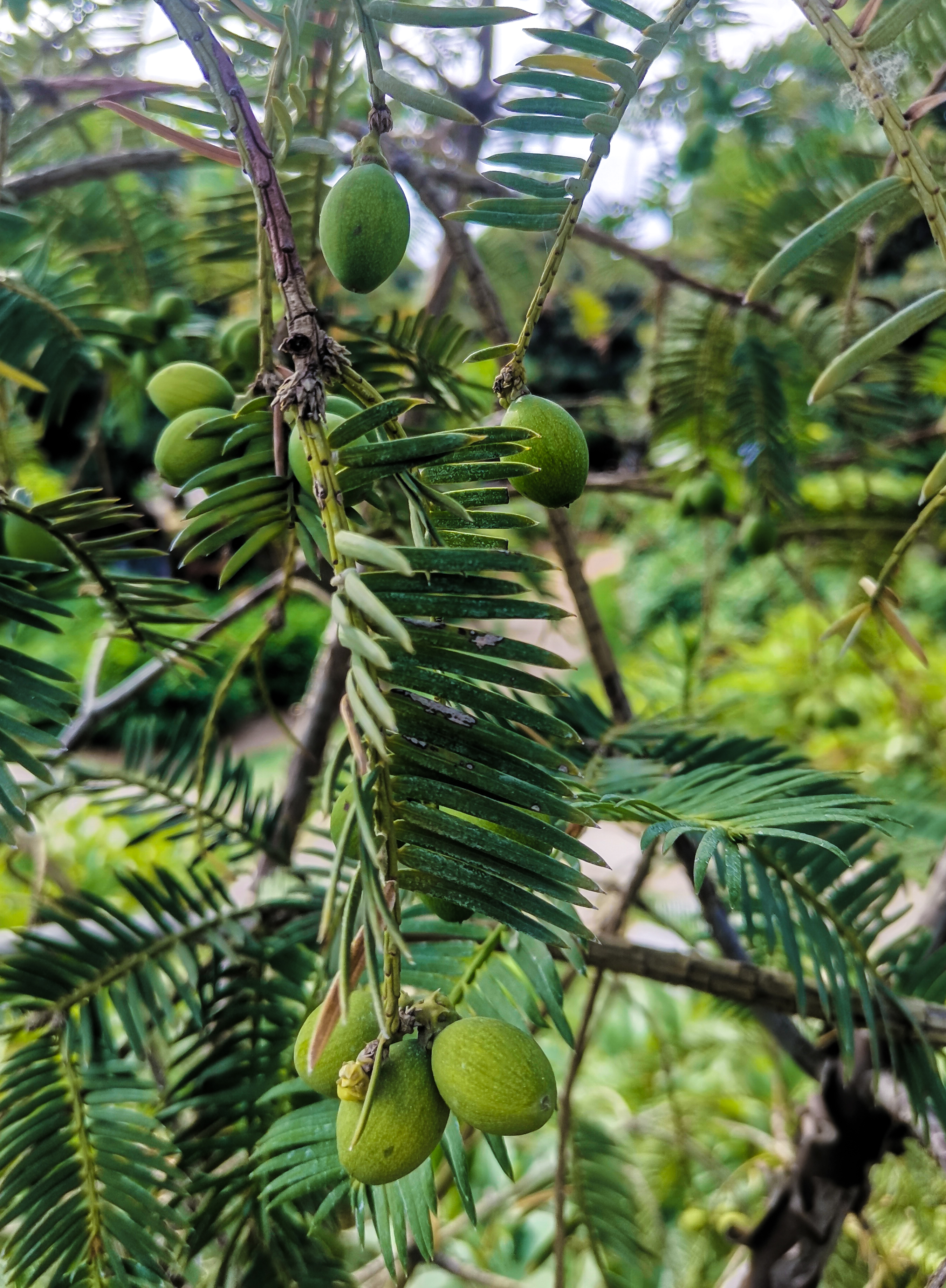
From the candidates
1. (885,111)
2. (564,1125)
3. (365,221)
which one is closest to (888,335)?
(885,111)

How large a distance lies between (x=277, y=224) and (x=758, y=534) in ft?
2.24

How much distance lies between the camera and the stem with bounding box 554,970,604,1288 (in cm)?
53

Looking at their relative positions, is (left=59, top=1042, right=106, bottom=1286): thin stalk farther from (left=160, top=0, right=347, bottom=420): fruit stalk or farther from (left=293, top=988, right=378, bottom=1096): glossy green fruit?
(left=160, top=0, right=347, bottom=420): fruit stalk

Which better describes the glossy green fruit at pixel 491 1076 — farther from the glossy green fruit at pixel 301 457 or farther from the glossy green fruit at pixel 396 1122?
the glossy green fruit at pixel 301 457

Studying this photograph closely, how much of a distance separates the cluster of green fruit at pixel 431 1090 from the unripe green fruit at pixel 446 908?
0.10 feet

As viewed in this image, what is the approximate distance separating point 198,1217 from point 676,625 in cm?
56

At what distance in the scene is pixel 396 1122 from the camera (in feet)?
0.78

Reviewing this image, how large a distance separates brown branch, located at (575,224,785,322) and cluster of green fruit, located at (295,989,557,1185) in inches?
25.0

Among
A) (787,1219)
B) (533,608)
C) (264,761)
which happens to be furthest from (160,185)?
(264,761)

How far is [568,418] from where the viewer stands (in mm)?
278

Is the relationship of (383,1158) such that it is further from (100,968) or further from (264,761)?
(264,761)

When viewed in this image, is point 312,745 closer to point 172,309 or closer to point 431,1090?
point 172,309

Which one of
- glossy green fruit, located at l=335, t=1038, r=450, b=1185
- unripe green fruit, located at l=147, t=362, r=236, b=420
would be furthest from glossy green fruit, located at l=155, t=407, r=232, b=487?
glossy green fruit, located at l=335, t=1038, r=450, b=1185

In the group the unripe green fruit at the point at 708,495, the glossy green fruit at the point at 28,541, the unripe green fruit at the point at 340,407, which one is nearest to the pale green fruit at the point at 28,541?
the glossy green fruit at the point at 28,541
